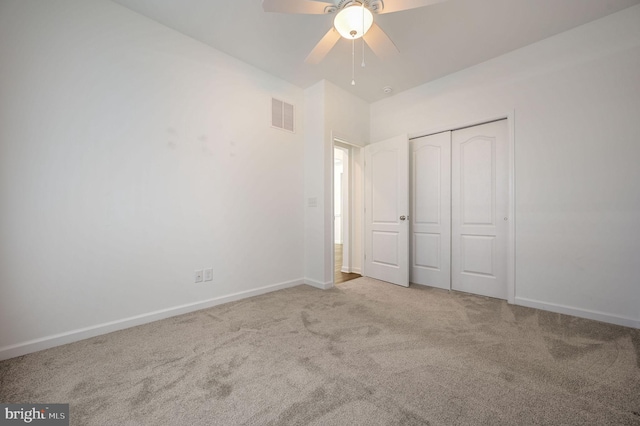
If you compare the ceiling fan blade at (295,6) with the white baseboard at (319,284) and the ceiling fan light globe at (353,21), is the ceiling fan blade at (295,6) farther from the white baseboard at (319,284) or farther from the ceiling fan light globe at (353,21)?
the white baseboard at (319,284)

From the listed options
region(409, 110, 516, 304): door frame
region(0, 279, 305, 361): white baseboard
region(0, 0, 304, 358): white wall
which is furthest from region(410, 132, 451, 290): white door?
region(0, 279, 305, 361): white baseboard

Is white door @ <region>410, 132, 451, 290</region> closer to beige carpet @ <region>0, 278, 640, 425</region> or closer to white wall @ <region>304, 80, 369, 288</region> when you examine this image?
beige carpet @ <region>0, 278, 640, 425</region>

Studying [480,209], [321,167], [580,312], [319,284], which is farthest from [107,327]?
[580,312]

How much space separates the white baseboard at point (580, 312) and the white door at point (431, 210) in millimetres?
843

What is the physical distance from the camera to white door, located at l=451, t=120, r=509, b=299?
306 centimetres

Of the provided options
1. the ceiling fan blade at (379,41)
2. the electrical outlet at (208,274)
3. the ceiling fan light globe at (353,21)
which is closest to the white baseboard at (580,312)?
the ceiling fan blade at (379,41)

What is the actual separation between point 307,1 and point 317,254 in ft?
8.84

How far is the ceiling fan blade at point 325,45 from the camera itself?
2043 millimetres

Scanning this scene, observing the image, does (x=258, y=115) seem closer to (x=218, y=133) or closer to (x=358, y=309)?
(x=218, y=133)

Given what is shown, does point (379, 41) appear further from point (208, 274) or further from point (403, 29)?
point (208, 274)

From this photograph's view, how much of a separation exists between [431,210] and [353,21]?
8.38 feet

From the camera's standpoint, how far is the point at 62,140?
6.59 feet

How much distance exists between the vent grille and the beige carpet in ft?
7.81

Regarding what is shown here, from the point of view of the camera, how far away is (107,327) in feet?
7.13
